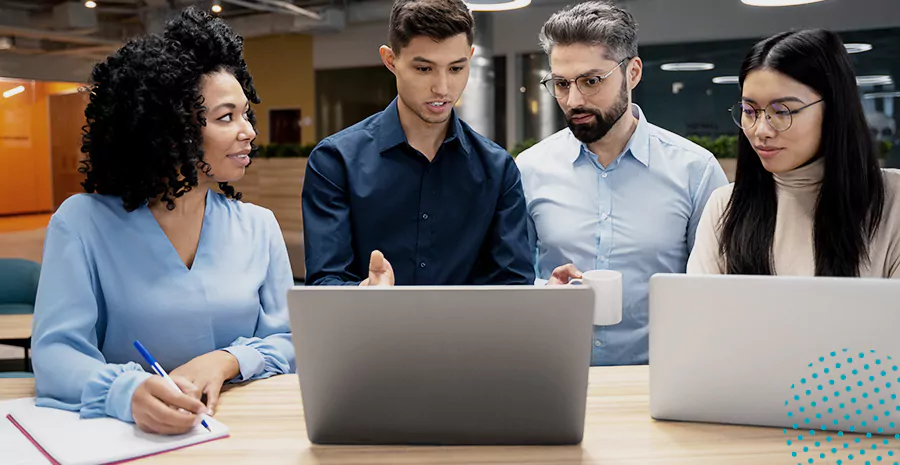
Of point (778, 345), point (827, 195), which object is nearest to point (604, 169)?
point (827, 195)

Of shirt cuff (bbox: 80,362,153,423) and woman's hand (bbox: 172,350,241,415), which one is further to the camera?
woman's hand (bbox: 172,350,241,415)

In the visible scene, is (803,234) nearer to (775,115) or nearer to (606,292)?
(775,115)

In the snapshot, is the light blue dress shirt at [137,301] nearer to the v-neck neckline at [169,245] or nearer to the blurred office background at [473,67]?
the v-neck neckline at [169,245]

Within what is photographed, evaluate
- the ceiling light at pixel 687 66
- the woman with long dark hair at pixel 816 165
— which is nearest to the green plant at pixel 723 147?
the ceiling light at pixel 687 66

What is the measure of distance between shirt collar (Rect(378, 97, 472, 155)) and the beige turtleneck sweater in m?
0.77

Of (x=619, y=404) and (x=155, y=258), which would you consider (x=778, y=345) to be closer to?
(x=619, y=404)

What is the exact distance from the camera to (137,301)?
166cm

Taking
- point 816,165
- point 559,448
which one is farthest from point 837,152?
point 559,448

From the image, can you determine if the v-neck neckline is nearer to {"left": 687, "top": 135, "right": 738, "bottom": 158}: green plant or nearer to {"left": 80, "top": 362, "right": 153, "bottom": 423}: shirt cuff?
{"left": 80, "top": 362, "right": 153, "bottom": 423}: shirt cuff

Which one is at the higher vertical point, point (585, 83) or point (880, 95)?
point (880, 95)

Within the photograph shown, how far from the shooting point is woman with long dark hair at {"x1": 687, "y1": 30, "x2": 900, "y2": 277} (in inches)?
69.2

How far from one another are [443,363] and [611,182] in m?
1.44

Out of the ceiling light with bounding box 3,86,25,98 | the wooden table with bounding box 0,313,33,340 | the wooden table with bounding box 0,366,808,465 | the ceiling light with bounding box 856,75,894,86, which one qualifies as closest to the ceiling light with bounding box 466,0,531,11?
the wooden table with bounding box 0,366,808,465

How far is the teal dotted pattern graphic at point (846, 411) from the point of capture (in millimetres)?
1212
